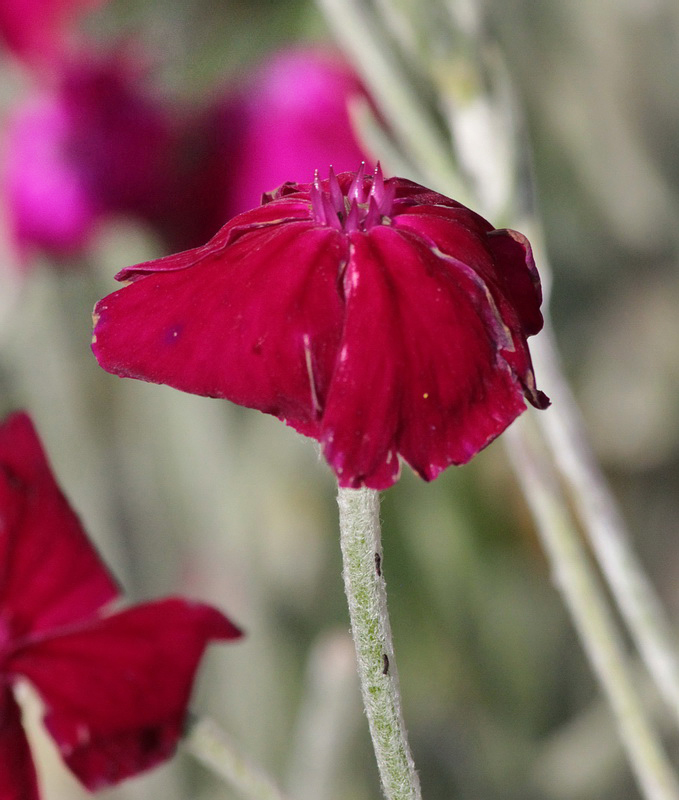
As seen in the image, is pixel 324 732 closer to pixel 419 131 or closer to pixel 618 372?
pixel 419 131

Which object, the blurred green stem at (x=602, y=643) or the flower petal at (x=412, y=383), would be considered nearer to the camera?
the flower petal at (x=412, y=383)

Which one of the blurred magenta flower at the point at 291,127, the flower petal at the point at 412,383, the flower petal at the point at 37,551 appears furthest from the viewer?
the blurred magenta flower at the point at 291,127

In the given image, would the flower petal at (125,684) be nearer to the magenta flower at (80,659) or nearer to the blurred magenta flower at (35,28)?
the magenta flower at (80,659)

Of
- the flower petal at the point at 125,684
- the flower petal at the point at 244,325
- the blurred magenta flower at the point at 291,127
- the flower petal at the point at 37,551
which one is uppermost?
the blurred magenta flower at the point at 291,127

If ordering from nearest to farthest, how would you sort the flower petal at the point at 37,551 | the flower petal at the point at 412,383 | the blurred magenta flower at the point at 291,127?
the flower petal at the point at 412,383 < the flower petal at the point at 37,551 < the blurred magenta flower at the point at 291,127

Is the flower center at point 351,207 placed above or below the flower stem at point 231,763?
above

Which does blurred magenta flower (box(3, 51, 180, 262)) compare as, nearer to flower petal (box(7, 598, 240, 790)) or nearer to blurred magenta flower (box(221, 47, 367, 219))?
blurred magenta flower (box(221, 47, 367, 219))

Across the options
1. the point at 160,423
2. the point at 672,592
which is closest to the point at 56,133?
the point at 160,423

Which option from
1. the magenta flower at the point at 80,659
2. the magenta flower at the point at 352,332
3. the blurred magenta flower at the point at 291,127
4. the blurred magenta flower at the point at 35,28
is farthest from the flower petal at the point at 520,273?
the blurred magenta flower at the point at 35,28

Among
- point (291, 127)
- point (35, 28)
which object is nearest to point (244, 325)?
point (291, 127)
